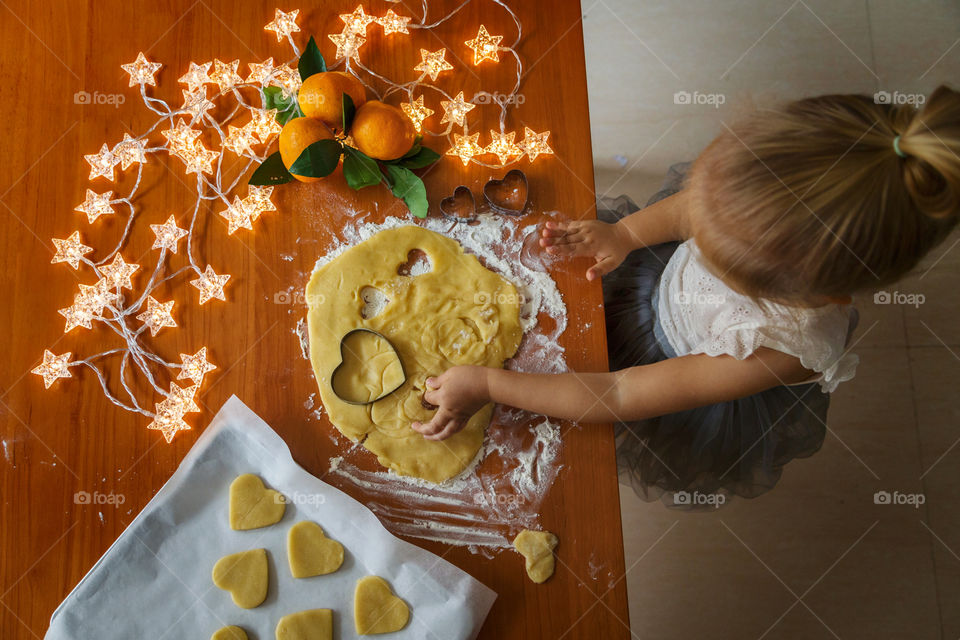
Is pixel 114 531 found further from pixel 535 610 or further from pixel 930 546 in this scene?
pixel 930 546

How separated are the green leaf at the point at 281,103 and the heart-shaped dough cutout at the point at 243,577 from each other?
1.94 feet

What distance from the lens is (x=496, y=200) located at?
0.86 m

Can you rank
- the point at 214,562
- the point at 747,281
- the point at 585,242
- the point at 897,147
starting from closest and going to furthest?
the point at 897,147
the point at 747,281
the point at 214,562
the point at 585,242

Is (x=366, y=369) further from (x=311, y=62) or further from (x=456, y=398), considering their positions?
(x=311, y=62)

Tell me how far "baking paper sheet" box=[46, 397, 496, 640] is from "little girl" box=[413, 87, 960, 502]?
0.16m

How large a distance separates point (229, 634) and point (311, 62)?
75 centimetres

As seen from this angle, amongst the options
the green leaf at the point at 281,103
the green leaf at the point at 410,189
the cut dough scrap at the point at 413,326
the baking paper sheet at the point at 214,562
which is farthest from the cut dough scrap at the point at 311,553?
the green leaf at the point at 281,103

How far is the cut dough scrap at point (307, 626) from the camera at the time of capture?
72 centimetres

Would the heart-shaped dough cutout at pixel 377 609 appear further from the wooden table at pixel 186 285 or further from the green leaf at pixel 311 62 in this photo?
the green leaf at pixel 311 62

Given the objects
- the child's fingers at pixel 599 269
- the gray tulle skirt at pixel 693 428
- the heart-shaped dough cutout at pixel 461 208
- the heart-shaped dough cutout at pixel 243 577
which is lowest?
the heart-shaped dough cutout at pixel 243 577

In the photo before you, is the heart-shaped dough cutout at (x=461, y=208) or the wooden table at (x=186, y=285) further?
the heart-shaped dough cutout at (x=461, y=208)

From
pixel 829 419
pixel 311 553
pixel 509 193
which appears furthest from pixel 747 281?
pixel 829 419

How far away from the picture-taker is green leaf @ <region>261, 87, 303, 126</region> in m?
0.85

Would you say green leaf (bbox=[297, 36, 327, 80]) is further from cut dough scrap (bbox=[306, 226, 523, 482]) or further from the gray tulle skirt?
the gray tulle skirt
